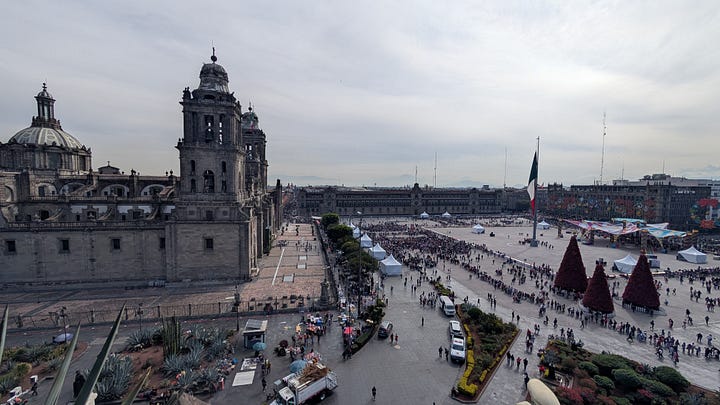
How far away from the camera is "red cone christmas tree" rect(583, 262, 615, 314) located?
98.3 ft

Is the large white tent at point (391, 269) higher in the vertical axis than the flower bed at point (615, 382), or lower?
higher

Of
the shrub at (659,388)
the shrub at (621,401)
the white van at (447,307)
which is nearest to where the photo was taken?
the shrub at (621,401)

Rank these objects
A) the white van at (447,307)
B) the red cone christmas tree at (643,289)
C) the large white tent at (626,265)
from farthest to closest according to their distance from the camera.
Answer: the large white tent at (626,265)
the red cone christmas tree at (643,289)
the white van at (447,307)

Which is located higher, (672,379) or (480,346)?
(672,379)

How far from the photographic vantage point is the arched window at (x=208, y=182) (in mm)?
36719

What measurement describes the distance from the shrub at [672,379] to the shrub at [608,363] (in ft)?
5.01

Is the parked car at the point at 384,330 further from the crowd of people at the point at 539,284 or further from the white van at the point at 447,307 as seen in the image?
the crowd of people at the point at 539,284

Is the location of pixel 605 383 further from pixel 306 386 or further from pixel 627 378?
pixel 306 386

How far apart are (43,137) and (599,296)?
219 ft

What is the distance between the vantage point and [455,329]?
2569 cm

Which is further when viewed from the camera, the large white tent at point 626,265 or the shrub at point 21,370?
the large white tent at point 626,265

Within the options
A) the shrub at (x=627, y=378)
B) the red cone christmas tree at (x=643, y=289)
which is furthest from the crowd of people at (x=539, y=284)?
the shrub at (x=627, y=378)

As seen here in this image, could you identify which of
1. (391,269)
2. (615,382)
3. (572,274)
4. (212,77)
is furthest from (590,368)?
(212,77)

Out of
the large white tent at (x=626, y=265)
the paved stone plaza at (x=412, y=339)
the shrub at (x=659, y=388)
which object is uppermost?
the large white tent at (x=626, y=265)
